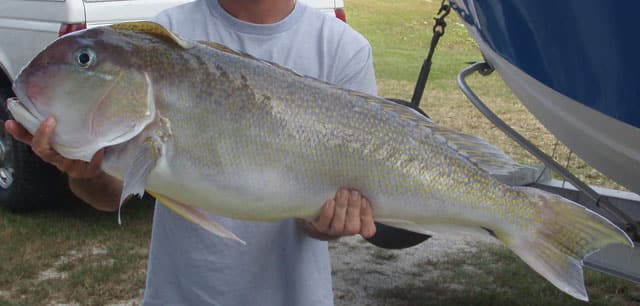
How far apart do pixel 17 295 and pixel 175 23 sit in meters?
3.20

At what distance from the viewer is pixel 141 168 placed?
1.73 m

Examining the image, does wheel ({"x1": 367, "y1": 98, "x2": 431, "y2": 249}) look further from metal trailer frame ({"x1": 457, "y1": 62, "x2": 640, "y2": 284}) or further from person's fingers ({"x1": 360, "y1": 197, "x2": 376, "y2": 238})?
person's fingers ({"x1": 360, "y1": 197, "x2": 376, "y2": 238})

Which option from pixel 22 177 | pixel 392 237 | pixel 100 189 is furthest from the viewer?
pixel 22 177

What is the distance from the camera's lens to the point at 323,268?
240 cm

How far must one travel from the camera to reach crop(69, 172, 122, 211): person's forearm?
2.12 m

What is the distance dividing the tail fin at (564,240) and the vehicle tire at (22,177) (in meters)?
4.89

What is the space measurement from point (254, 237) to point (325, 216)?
1.37 feet

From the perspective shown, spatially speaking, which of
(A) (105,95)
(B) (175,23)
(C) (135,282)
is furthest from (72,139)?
(C) (135,282)

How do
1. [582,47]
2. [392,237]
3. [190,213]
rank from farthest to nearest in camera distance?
[392,237], [582,47], [190,213]

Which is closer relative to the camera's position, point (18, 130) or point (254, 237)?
point (18, 130)

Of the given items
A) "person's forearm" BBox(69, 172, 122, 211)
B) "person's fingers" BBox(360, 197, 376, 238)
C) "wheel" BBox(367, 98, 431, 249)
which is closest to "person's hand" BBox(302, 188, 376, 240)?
"person's fingers" BBox(360, 197, 376, 238)

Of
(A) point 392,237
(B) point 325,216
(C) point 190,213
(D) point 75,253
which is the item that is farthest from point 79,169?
(D) point 75,253

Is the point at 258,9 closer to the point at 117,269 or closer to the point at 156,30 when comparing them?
the point at 156,30

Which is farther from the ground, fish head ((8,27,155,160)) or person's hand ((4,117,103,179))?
fish head ((8,27,155,160))
